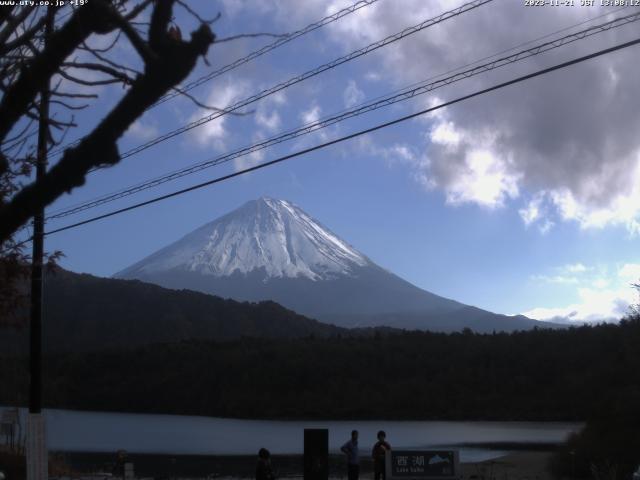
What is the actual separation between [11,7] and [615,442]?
30410mm

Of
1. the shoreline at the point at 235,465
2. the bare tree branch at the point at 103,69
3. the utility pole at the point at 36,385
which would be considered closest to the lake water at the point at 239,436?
the shoreline at the point at 235,465

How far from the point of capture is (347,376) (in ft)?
334

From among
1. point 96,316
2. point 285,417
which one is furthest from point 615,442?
point 96,316

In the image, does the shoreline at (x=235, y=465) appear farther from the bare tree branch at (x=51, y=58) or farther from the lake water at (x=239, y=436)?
the bare tree branch at (x=51, y=58)

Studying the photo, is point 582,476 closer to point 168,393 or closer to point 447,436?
point 447,436

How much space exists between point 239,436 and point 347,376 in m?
37.2

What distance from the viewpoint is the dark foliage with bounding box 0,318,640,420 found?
8950cm

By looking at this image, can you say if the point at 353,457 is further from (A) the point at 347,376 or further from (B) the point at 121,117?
(A) the point at 347,376

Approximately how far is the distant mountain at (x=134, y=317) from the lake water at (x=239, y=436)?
39.9 meters

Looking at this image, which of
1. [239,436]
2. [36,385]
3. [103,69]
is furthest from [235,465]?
[103,69]

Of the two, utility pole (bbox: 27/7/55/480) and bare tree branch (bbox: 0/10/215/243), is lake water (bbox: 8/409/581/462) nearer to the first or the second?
utility pole (bbox: 27/7/55/480)

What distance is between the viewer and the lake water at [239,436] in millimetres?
51156

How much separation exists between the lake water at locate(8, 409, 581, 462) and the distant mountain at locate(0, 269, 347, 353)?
39929 millimetres

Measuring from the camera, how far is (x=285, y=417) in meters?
96.4
